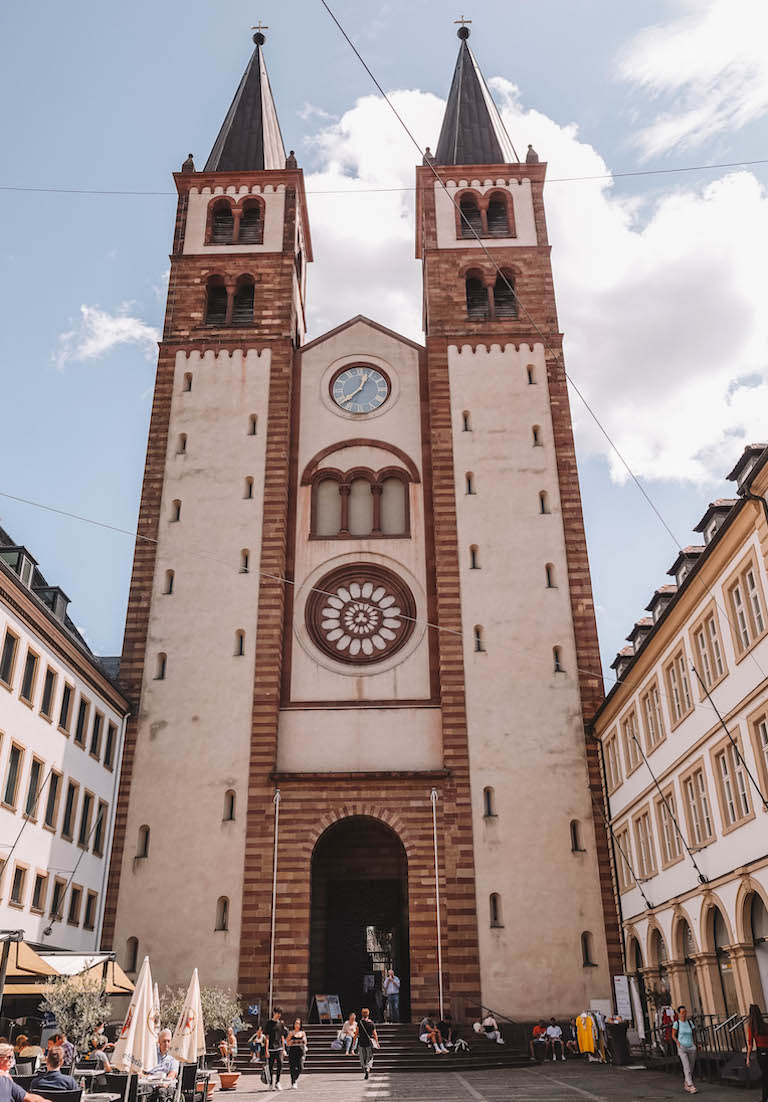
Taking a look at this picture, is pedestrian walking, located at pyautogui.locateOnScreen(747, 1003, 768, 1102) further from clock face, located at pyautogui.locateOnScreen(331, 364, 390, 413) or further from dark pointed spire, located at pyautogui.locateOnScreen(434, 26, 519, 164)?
dark pointed spire, located at pyautogui.locateOnScreen(434, 26, 519, 164)

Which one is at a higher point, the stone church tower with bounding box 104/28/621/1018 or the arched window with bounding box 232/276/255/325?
the arched window with bounding box 232/276/255/325

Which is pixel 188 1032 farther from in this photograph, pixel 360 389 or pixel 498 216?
pixel 498 216

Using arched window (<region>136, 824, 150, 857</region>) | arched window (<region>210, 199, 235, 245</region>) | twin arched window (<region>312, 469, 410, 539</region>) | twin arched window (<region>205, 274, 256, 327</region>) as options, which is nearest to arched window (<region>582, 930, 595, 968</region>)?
arched window (<region>136, 824, 150, 857</region>)

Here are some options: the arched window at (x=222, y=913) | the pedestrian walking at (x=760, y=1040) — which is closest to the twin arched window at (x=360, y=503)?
the arched window at (x=222, y=913)

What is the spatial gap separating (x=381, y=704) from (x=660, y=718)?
992 centimetres

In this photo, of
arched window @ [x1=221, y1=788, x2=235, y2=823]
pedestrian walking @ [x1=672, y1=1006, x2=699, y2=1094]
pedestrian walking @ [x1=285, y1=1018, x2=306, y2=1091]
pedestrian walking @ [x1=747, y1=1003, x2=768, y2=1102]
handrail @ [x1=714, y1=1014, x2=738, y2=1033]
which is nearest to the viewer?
pedestrian walking @ [x1=747, y1=1003, x2=768, y2=1102]

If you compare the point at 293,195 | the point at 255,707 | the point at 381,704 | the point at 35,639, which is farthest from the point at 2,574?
the point at 293,195

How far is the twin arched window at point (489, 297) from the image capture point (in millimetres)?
42312

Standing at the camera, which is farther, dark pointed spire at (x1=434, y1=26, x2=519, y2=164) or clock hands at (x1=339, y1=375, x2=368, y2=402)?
dark pointed spire at (x1=434, y1=26, x2=519, y2=164)

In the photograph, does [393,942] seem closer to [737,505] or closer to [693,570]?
[693,570]

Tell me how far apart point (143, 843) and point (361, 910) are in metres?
7.64

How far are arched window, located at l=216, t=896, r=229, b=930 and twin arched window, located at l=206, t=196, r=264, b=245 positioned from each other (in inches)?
1031

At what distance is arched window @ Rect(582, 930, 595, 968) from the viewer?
3128 cm

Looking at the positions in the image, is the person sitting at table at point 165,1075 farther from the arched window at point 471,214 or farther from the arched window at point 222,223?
the arched window at point 471,214
